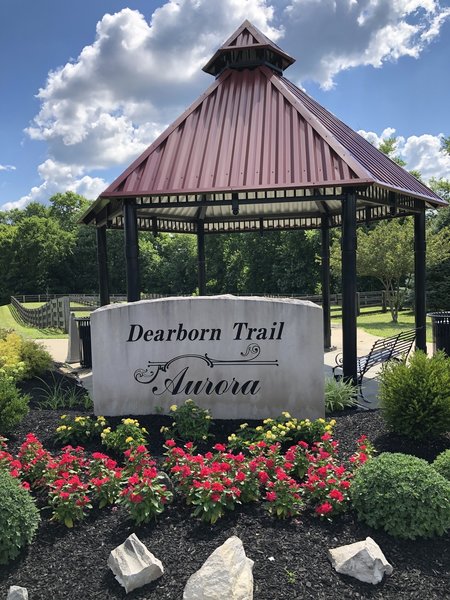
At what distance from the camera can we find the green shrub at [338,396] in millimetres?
7414

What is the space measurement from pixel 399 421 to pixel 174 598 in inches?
138

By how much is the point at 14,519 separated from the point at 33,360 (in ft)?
20.4

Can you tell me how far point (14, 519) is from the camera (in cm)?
391

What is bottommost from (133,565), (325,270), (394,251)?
(133,565)

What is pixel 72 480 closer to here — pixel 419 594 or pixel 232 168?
pixel 419 594

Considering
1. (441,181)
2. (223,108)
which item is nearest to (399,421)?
(223,108)

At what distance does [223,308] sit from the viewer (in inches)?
272

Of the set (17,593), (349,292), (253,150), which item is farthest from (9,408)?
(253,150)

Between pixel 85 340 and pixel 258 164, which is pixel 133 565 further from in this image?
pixel 85 340

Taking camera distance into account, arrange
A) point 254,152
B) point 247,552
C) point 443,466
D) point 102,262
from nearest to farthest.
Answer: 1. point 247,552
2. point 443,466
3. point 254,152
4. point 102,262

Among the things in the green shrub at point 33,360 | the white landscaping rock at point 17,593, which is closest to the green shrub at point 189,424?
the white landscaping rock at point 17,593

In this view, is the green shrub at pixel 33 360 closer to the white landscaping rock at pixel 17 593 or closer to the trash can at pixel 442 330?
the white landscaping rock at pixel 17 593

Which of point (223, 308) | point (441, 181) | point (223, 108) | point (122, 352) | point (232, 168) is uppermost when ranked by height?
point (441, 181)

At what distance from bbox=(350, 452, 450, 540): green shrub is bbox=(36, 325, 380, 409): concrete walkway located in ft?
11.6
